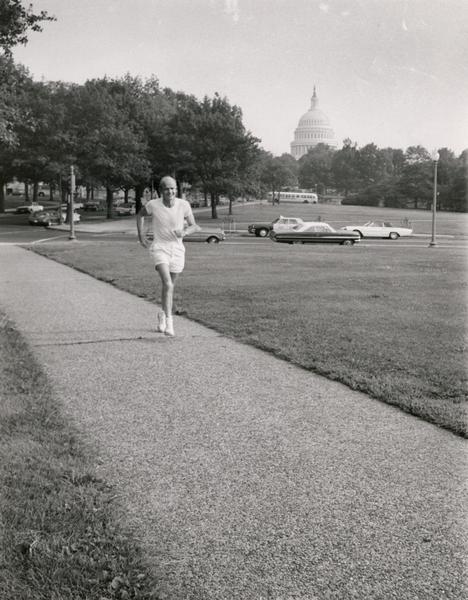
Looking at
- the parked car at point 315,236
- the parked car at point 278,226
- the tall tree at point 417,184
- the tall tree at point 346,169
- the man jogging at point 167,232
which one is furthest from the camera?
the tall tree at point 346,169

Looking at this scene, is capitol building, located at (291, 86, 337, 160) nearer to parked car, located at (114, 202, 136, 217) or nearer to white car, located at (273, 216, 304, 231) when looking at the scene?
parked car, located at (114, 202, 136, 217)

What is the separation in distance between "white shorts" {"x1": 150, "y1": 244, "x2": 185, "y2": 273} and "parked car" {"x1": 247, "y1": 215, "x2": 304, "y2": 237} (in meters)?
27.2

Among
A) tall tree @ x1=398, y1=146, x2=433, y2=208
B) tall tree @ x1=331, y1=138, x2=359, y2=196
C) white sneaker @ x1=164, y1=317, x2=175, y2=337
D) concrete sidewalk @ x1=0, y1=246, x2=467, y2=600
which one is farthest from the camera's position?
tall tree @ x1=331, y1=138, x2=359, y2=196

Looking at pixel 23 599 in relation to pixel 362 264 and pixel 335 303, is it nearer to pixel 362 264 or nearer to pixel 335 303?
pixel 335 303

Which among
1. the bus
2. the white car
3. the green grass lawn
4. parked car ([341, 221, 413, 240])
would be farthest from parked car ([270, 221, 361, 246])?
the bus

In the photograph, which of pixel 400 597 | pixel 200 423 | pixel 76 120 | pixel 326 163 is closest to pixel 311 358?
pixel 200 423

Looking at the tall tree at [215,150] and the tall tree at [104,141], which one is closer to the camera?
the tall tree at [104,141]

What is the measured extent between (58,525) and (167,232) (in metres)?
4.86

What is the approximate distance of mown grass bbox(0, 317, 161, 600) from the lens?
246cm

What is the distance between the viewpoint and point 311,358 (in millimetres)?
6375

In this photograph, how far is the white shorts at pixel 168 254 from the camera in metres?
7.45

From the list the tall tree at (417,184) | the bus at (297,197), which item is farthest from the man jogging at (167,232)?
the bus at (297,197)

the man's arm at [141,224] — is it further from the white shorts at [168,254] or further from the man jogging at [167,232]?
the white shorts at [168,254]

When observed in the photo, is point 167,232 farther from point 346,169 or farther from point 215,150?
point 346,169
